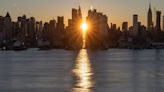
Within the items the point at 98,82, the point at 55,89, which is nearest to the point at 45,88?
the point at 55,89

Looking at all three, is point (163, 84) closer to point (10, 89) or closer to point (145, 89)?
point (145, 89)

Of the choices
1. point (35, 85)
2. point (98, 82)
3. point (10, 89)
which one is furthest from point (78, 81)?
point (10, 89)

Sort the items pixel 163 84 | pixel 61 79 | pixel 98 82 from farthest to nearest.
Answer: pixel 61 79 → pixel 98 82 → pixel 163 84

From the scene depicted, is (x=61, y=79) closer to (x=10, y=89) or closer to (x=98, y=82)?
(x=98, y=82)

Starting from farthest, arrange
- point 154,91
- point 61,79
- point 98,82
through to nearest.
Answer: point 61,79 < point 98,82 < point 154,91

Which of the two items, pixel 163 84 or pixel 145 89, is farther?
pixel 163 84

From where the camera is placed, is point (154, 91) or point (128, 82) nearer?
point (154, 91)

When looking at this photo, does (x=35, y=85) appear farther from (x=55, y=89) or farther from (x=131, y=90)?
(x=131, y=90)

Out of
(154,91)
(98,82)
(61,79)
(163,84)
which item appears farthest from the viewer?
(61,79)
